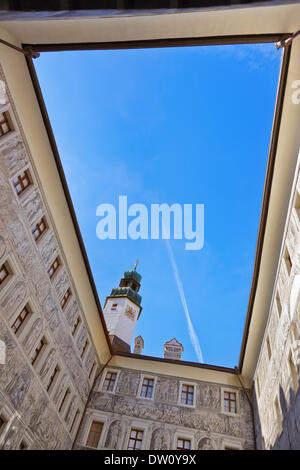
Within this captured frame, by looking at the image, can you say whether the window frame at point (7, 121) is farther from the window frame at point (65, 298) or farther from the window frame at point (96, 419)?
the window frame at point (96, 419)

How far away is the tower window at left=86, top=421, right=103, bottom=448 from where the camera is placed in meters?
13.9

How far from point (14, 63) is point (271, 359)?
13267mm

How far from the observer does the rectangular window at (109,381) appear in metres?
15.9

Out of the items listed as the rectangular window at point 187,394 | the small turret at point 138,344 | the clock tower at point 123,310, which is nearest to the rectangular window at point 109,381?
the rectangular window at point 187,394

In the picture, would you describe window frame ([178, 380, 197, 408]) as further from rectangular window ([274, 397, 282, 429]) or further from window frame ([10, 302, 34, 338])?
window frame ([10, 302, 34, 338])

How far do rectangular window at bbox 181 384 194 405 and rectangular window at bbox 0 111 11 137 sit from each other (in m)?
14.8

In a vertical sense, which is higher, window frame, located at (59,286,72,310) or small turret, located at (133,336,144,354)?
small turret, located at (133,336,144,354)

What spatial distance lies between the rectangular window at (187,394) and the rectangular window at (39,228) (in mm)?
11416

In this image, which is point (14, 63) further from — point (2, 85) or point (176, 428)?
point (176, 428)

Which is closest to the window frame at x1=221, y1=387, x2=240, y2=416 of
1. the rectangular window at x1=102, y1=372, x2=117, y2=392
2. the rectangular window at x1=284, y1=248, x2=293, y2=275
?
the rectangular window at x1=102, y1=372, x2=117, y2=392

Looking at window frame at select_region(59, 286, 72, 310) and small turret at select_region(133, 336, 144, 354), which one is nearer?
window frame at select_region(59, 286, 72, 310)

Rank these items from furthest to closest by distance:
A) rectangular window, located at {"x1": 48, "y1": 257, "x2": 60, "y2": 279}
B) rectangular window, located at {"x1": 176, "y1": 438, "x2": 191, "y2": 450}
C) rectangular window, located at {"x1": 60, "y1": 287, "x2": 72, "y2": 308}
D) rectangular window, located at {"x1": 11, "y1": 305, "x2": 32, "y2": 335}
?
rectangular window, located at {"x1": 176, "y1": 438, "x2": 191, "y2": 450}
rectangular window, located at {"x1": 60, "y1": 287, "x2": 72, "y2": 308}
rectangular window, located at {"x1": 48, "y1": 257, "x2": 60, "y2": 279}
rectangular window, located at {"x1": 11, "y1": 305, "x2": 32, "y2": 335}
